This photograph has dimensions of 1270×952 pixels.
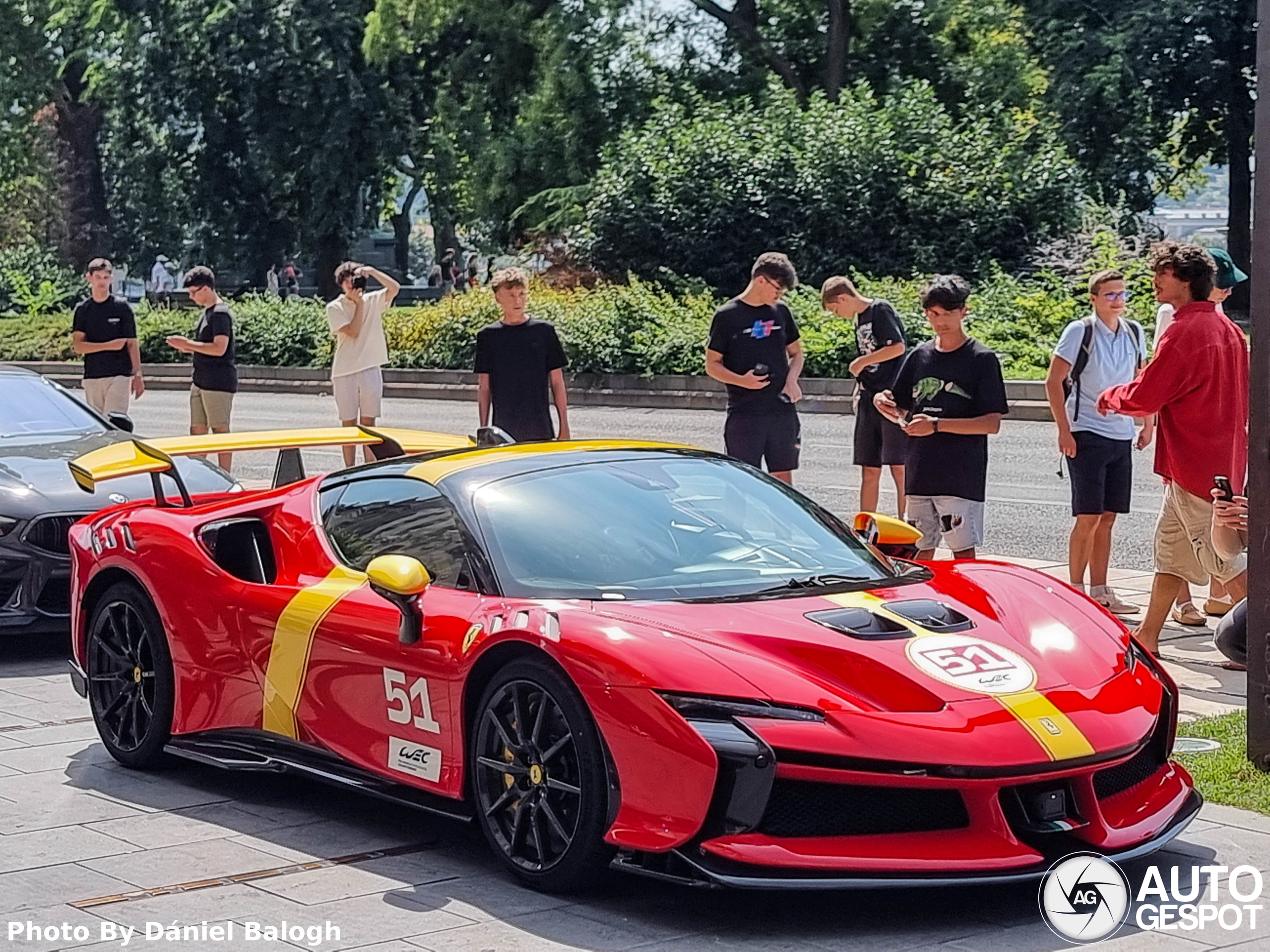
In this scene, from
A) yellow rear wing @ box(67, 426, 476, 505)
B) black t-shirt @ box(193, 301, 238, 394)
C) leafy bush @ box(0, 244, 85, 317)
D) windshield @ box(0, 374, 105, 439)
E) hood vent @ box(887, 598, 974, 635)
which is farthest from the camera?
leafy bush @ box(0, 244, 85, 317)

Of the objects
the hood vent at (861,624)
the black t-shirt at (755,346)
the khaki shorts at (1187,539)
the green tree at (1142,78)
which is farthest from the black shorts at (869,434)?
the green tree at (1142,78)

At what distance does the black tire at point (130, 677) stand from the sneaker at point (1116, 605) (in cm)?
482

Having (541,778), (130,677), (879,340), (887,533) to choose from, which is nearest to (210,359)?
(879,340)

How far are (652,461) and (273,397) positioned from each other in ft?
77.6

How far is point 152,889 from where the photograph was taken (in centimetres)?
528

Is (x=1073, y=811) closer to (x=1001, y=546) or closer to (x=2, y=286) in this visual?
(x=1001, y=546)

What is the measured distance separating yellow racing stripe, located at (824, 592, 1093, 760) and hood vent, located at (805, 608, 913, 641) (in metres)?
0.34

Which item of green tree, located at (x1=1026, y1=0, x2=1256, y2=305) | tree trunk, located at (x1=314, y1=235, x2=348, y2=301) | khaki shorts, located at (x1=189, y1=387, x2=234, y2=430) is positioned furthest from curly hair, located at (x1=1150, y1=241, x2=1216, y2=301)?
tree trunk, located at (x1=314, y1=235, x2=348, y2=301)

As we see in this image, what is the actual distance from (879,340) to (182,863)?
6485 millimetres

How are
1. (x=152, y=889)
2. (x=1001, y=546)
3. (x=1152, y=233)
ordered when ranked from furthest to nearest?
(x=1152, y=233) < (x=1001, y=546) < (x=152, y=889)

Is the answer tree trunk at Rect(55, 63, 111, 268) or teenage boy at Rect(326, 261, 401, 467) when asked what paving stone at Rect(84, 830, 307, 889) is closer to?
teenage boy at Rect(326, 261, 401, 467)

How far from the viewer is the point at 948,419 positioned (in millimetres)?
8781

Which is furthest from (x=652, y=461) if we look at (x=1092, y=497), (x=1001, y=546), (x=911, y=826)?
(x=1001, y=546)

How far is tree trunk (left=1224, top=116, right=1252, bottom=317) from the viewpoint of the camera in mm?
37719
